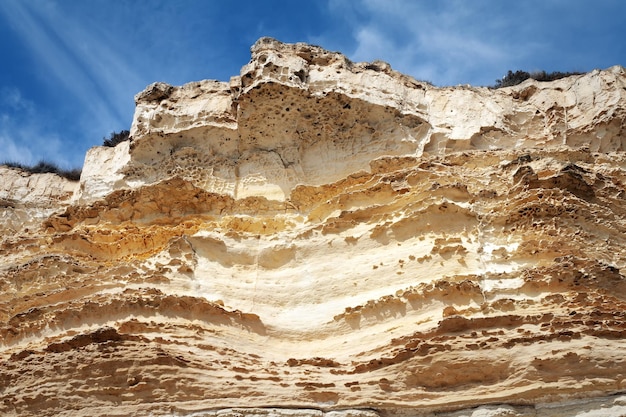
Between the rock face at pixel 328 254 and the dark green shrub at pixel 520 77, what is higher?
the dark green shrub at pixel 520 77

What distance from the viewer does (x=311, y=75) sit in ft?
40.4

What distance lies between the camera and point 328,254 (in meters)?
10.1

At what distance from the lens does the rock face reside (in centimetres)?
767

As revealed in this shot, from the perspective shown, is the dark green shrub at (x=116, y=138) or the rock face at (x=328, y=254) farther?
the dark green shrub at (x=116, y=138)

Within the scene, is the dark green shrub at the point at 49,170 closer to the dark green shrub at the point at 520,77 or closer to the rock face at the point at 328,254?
the rock face at the point at 328,254

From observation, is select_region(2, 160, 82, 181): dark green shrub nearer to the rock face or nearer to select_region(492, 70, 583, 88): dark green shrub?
the rock face

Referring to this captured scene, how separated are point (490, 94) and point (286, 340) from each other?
6096 mm

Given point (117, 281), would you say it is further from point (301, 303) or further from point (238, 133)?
point (238, 133)

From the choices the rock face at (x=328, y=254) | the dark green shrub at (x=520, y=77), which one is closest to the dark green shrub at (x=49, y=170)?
the rock face at (x=328, y=254)

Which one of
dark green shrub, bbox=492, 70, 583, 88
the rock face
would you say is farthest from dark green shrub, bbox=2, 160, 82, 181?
dark green shrub, bbox=492, 70, 583, 88

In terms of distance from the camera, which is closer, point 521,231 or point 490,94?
point 521,231

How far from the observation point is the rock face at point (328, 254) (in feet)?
25.2

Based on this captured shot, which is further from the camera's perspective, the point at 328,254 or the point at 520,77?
the point at 520,77

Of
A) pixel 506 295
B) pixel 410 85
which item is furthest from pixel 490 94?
pixel 506 295
